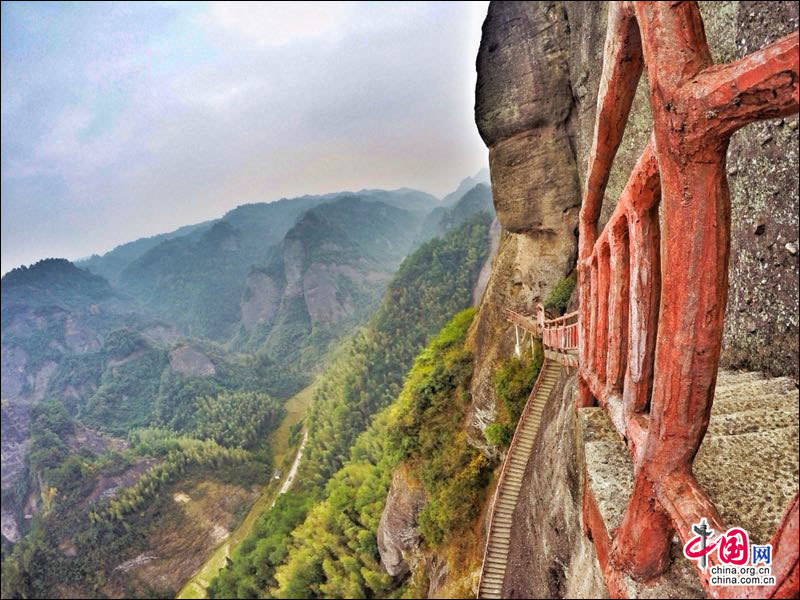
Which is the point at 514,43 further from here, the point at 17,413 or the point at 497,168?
the point at 17,413

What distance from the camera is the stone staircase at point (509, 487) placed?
9844 millimetres

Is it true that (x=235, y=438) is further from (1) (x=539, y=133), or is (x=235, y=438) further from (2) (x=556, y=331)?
(2) (x=556, y=331)

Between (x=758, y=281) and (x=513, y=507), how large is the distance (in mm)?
8260

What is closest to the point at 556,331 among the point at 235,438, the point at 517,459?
the point at 517,459

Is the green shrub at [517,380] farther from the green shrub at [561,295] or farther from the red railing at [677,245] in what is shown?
the red railing at [677,245]

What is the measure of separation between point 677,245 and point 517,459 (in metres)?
10.3

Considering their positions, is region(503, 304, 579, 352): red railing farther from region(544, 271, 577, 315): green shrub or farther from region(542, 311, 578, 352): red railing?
region(544, 271, 577, 315): green shrub

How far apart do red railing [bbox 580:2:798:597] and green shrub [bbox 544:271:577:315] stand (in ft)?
40.7

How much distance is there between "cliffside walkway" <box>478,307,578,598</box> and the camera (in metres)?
9.42

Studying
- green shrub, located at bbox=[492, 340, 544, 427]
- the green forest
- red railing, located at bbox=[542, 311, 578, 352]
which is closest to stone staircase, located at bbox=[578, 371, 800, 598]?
red railing, located at bbox=[542, 311, 578, 352]

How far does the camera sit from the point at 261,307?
16538cm

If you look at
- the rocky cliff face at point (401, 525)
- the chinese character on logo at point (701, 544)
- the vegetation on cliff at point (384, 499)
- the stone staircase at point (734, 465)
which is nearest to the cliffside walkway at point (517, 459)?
the vegetation on cliff at point (384, 499)

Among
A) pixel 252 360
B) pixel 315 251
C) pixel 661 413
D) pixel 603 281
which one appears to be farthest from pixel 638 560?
pixel 315 251

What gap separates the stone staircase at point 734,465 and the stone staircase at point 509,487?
723 centimetres
